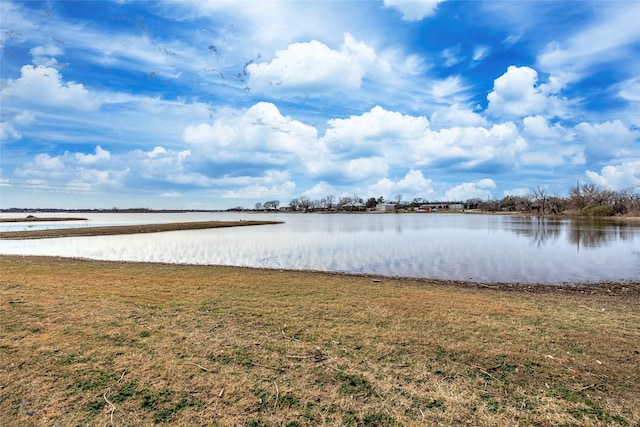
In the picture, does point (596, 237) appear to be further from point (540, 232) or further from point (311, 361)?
point (311, 361)

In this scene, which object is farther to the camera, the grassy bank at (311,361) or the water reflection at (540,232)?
the water reflection at (540,232)

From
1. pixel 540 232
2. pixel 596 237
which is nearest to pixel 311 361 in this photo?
pixel 596 237

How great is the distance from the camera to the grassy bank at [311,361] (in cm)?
409

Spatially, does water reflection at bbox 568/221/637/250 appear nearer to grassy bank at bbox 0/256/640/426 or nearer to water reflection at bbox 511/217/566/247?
water reflection at bbox 511/217/566/247

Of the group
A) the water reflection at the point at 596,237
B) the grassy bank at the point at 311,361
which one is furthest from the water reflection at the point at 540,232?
the grassy bank at the point at 311,361

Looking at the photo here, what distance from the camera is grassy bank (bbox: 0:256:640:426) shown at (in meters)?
4.09

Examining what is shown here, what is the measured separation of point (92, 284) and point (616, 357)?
1357 centimetres

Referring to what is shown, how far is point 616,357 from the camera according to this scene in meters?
5.63

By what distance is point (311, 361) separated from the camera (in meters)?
5.38

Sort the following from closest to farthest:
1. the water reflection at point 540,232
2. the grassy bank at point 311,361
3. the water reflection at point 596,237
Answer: the grassy bank at point 311,361, the water reflection at point 596,237, the water reflection at point 540,232

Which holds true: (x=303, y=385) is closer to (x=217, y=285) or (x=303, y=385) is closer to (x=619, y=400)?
(x=619, y=400)

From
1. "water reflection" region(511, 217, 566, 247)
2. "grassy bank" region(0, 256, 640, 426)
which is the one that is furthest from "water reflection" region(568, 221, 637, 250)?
"grassy bank" region(0, 256, 640, 426)

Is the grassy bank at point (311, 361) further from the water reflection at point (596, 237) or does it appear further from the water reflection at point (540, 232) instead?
the water reflection at point (540, 232)

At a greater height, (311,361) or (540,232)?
(311,361)
